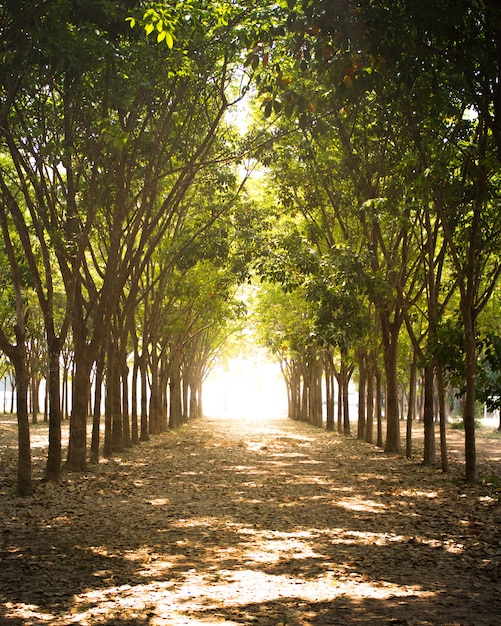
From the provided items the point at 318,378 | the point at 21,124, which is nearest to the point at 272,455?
the point at 21,124

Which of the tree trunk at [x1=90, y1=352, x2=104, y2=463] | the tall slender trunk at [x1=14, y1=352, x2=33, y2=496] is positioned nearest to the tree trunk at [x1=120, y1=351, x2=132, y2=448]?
the tree trunk at [x1=90, y1=352, x2=104, y2=463]

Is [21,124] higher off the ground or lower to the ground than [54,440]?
higher

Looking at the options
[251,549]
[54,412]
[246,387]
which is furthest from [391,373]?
[246,387]

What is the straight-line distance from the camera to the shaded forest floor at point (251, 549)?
559cm

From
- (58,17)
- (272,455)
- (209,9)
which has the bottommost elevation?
(272,455)

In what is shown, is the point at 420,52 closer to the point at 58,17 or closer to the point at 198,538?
the point at 58,17

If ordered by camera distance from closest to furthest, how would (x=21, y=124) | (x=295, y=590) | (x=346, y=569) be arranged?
(x=295, y=590) < (x=346, y=569) < (x=21, y=124)

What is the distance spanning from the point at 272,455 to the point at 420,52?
13.6m

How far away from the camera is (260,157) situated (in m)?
16.9

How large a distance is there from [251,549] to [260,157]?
11045mm

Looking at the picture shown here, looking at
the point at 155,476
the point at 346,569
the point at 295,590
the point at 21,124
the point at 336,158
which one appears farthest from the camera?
the point at 336,158

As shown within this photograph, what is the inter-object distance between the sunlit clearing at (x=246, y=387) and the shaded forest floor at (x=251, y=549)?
4469cm

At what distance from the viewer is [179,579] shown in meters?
6.52

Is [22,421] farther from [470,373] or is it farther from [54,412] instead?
[470,373]
